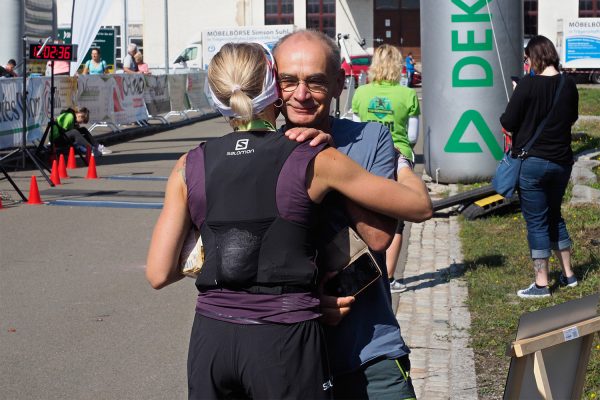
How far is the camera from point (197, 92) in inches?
1265

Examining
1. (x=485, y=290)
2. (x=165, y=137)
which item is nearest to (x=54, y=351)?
(x=485, y=290)

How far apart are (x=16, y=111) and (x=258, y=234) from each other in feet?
50.2

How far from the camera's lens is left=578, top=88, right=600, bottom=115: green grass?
28.2 metres

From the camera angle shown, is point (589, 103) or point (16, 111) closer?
point (16, 111)

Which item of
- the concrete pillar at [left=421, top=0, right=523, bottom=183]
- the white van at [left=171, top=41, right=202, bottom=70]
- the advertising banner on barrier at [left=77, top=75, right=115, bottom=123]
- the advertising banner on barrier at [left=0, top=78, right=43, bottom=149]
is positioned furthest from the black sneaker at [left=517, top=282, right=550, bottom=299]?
the white van at [left=171, top=41, right=202, bottom=70]

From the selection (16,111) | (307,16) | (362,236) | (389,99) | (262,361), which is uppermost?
(307,16)

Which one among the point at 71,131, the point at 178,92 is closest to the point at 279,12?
the point at 178,92

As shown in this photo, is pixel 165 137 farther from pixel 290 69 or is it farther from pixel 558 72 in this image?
pixel 290 69

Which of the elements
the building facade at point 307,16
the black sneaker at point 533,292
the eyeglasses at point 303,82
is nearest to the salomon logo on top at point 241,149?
the eyeglasses at point 303,82

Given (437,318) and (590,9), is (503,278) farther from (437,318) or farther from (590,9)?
(590,9)

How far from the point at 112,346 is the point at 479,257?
368 cm

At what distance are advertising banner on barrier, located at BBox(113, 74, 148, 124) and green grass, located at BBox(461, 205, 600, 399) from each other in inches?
551

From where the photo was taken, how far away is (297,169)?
111 inches

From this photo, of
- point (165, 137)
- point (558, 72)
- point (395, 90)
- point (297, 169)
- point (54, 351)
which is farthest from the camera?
point (165, 137)
